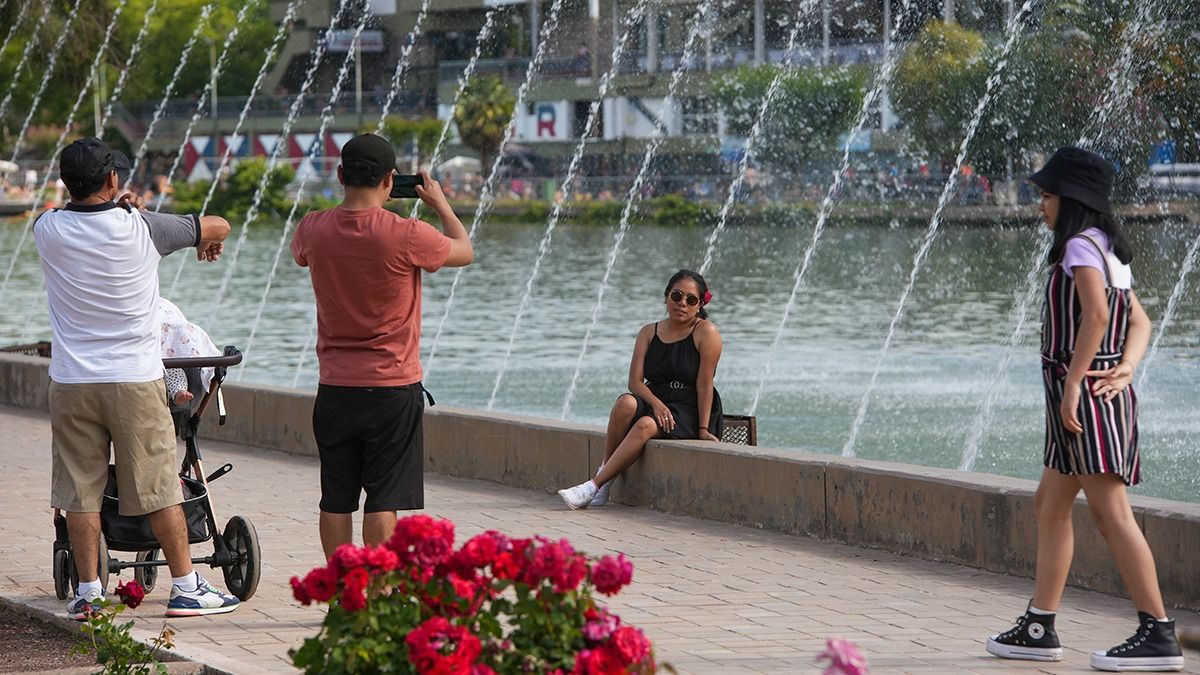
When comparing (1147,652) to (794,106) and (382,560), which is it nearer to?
(382,560)

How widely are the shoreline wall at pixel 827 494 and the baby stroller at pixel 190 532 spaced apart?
2.76 meters

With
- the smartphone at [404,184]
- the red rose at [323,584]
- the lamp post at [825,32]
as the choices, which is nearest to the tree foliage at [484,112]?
the lamp post at [825,32]

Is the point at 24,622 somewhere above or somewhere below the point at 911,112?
below

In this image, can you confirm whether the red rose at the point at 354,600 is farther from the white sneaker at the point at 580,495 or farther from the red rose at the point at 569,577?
the white sneaker at the point at 580,495

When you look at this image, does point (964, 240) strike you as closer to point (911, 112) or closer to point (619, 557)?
point (911, 112)

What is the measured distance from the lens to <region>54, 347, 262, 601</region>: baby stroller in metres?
7.38

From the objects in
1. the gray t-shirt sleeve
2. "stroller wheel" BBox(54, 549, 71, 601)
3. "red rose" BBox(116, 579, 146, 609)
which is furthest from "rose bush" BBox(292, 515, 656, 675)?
"stroller wheel" BBox(54, 549, 71, 601)

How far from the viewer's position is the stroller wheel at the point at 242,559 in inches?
296

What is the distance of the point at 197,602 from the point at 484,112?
75962 millimetres

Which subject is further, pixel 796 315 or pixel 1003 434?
pixel 796 315

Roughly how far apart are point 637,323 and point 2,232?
129ft

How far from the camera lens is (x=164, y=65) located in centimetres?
10819

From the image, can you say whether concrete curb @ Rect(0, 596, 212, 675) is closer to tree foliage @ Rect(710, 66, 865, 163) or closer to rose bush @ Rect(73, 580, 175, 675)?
rose bush @ Rect(73, 580, 175, 675)

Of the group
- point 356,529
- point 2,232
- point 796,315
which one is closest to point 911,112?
point 796,315
